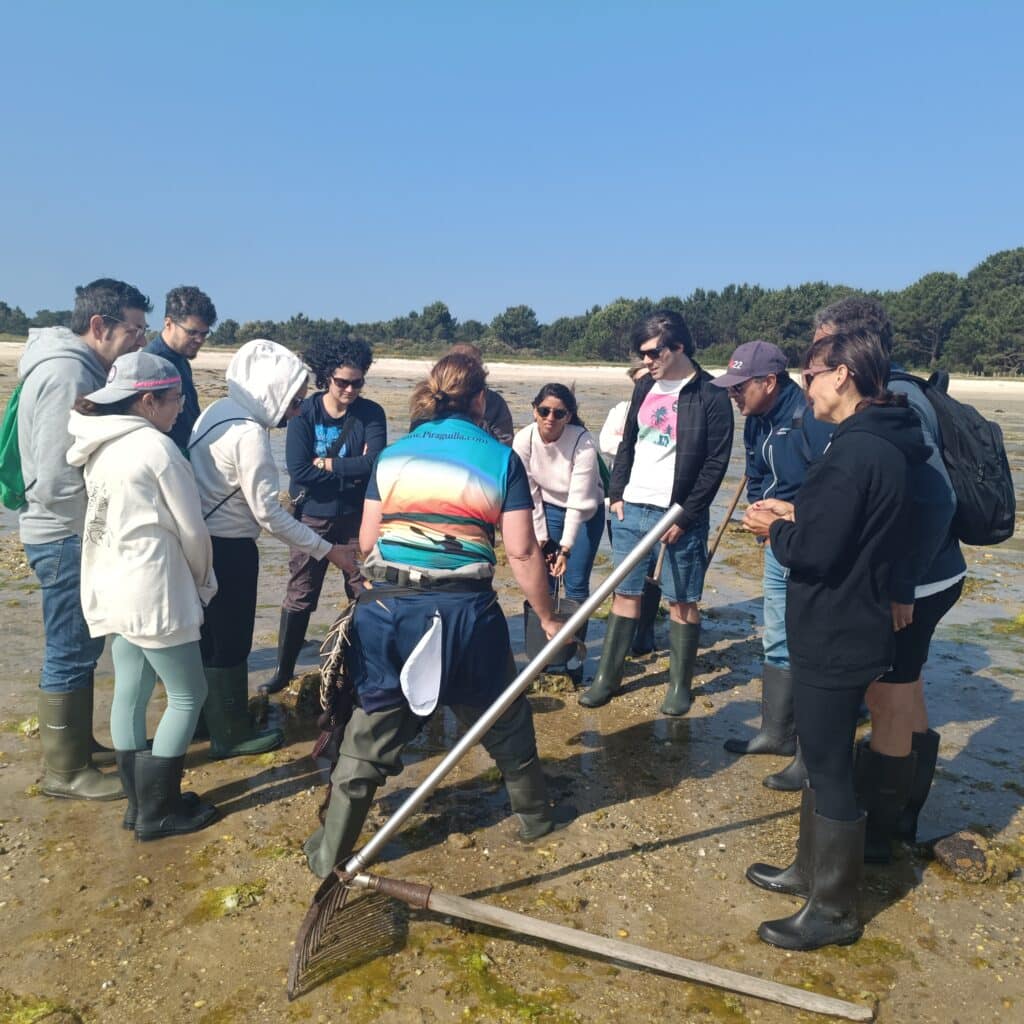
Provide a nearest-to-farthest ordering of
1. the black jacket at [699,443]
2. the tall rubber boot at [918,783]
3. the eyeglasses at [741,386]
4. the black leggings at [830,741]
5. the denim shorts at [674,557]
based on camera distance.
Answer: the black leggings at [830,741]
the tall rubber boot at [918,783]
the eyeglasses at [741,386]
the black jacket at [699,443]
the denim shorts at [674,557]

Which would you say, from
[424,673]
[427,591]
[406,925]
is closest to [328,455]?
[427,591]

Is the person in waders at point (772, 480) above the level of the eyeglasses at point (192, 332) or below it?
below

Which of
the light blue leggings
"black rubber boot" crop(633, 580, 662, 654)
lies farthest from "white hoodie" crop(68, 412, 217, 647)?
"black rubber boot" crop(633, 580, 662, 654)

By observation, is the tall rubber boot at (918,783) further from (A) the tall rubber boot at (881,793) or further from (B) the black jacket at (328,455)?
(B) the black jacket at (328,455)

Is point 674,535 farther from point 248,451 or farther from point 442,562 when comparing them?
point 248,451

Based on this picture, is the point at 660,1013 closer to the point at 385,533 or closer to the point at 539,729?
the point at 385,533

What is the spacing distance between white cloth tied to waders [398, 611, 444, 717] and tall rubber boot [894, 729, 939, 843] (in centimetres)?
232

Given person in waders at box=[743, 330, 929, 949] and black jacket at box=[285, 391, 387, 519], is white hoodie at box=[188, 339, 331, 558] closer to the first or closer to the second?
black jacket at box=[285, 391, 387, 519]

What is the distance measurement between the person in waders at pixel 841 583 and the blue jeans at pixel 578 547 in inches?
105

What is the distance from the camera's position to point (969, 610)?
7.96 m

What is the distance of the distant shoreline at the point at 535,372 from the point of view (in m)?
44.4

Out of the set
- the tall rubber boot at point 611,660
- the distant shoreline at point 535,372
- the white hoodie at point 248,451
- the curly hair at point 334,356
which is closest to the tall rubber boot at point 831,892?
the tall rubber boot at point 611,660

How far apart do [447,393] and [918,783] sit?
291 centimetres

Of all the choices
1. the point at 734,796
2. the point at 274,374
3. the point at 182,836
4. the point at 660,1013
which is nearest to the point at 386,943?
the point at 660,1013
